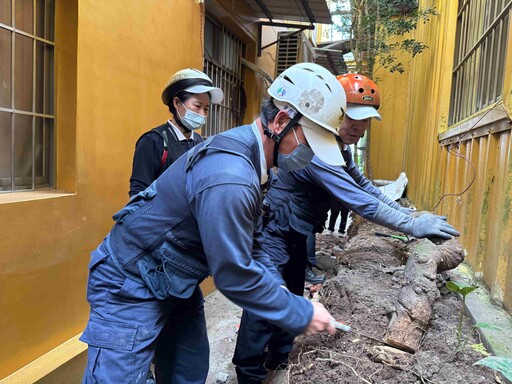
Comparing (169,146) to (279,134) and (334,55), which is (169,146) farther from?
(334,55)

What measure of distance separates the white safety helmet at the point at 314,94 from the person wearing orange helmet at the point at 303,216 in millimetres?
969

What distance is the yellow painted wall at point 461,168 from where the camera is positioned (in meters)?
2.97

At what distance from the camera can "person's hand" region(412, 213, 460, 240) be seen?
2.51 m

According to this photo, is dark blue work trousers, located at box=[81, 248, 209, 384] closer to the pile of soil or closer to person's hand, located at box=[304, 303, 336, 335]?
person's hand, located at box=[304, 303, 336, 335]

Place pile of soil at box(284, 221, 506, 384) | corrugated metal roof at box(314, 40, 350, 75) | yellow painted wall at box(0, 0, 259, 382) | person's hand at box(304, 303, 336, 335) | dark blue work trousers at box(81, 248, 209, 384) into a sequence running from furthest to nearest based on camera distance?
→ corrugated metal roof at box(314, 40, 350, 75), yellow painted wall at box(0, 0, 259, 382), pile of soil at box(284, 221, 506, 384), dark blue work trousers at box(81, 248, 209, 384), person's hand at box(304, 303, 336, 335)

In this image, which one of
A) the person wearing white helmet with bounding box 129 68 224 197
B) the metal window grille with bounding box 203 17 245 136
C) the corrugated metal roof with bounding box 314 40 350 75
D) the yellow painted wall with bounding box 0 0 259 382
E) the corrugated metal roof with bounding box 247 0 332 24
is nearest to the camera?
the yellow painted wall with bounding box 0 0 259 382

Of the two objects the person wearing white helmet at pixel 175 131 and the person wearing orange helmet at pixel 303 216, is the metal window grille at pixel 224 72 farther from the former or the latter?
the person wearing orange helmet at pixel 303 216

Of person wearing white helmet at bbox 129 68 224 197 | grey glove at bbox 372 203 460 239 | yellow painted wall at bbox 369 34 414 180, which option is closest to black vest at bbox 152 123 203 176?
person wearing white helmet at bbox 129 68 224 197

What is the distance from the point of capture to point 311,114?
1.67 m

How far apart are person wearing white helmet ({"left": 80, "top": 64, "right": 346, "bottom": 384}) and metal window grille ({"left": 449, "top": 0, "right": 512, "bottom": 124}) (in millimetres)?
2821

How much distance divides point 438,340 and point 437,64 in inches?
228

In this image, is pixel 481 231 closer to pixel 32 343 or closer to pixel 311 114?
pixel 311 114

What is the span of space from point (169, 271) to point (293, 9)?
218 inches

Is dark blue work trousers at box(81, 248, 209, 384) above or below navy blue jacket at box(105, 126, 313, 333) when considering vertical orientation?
below
